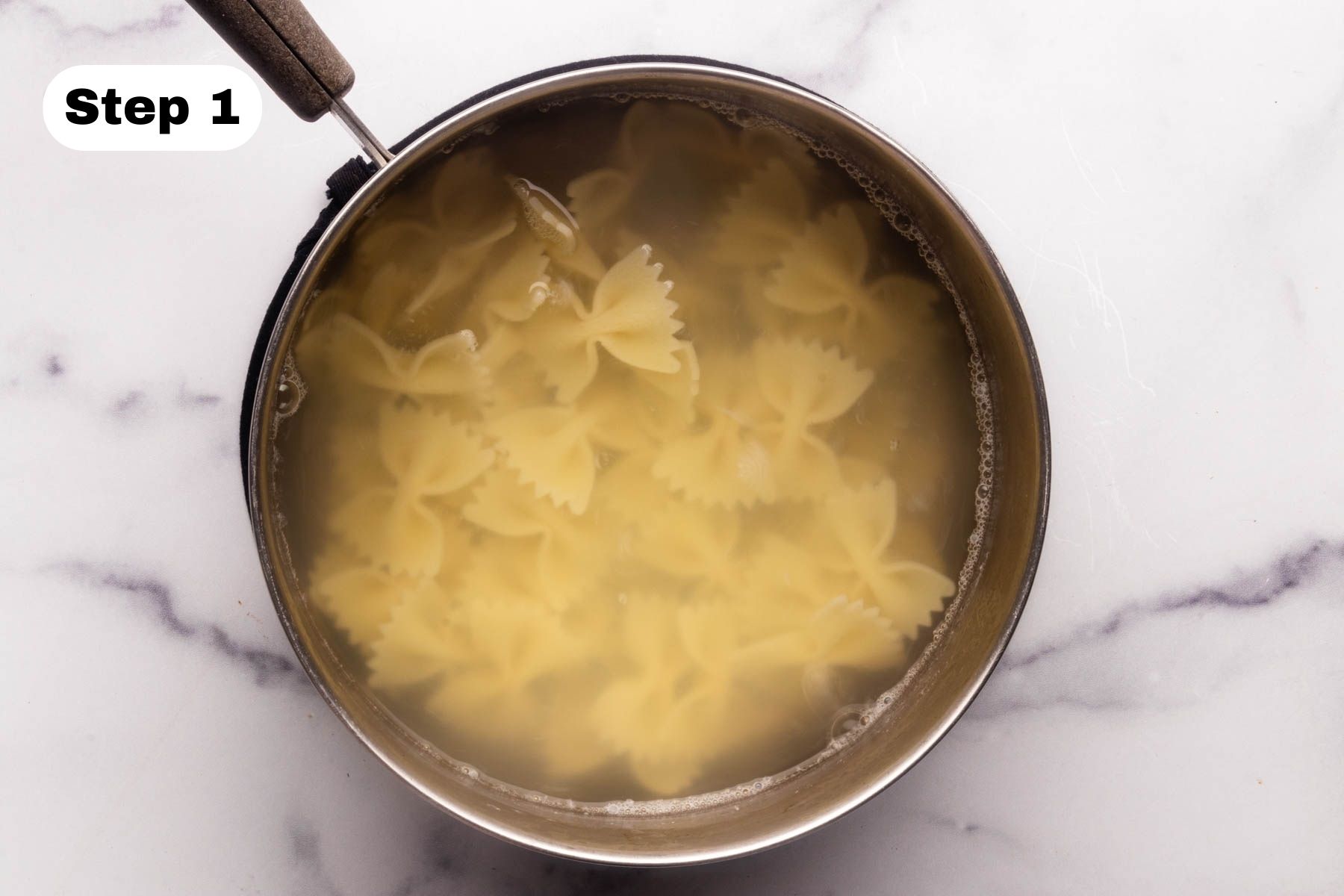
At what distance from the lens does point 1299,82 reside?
105cm

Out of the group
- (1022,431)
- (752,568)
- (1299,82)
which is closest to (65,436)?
(752,568)

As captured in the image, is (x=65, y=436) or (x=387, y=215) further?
(x=65, y=436)

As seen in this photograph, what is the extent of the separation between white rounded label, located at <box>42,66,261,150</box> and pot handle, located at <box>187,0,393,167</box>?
265mm

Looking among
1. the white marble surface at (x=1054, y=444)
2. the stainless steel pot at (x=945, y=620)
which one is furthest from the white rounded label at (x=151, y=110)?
the stainless steel pot at (x=945, y=620)

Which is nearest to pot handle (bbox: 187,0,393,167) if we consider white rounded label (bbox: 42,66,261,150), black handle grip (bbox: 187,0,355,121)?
black handle grip (bbox: 187,0,355,121)

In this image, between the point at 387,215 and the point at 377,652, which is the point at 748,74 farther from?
the point at 377,652

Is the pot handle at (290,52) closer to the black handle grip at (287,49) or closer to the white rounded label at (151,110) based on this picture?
the black handle grip at (287,49)

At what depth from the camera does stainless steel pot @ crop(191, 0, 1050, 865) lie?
29.8 inches

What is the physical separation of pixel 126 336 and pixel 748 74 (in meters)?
0.65

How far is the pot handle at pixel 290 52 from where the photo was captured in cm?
71

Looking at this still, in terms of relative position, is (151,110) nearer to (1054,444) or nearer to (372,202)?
(372,202)

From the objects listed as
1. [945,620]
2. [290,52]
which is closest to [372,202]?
[290,52]

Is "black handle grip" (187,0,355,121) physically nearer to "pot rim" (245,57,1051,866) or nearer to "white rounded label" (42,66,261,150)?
"pot rim" (245,57,1051,866)

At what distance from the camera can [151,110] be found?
100 cm
